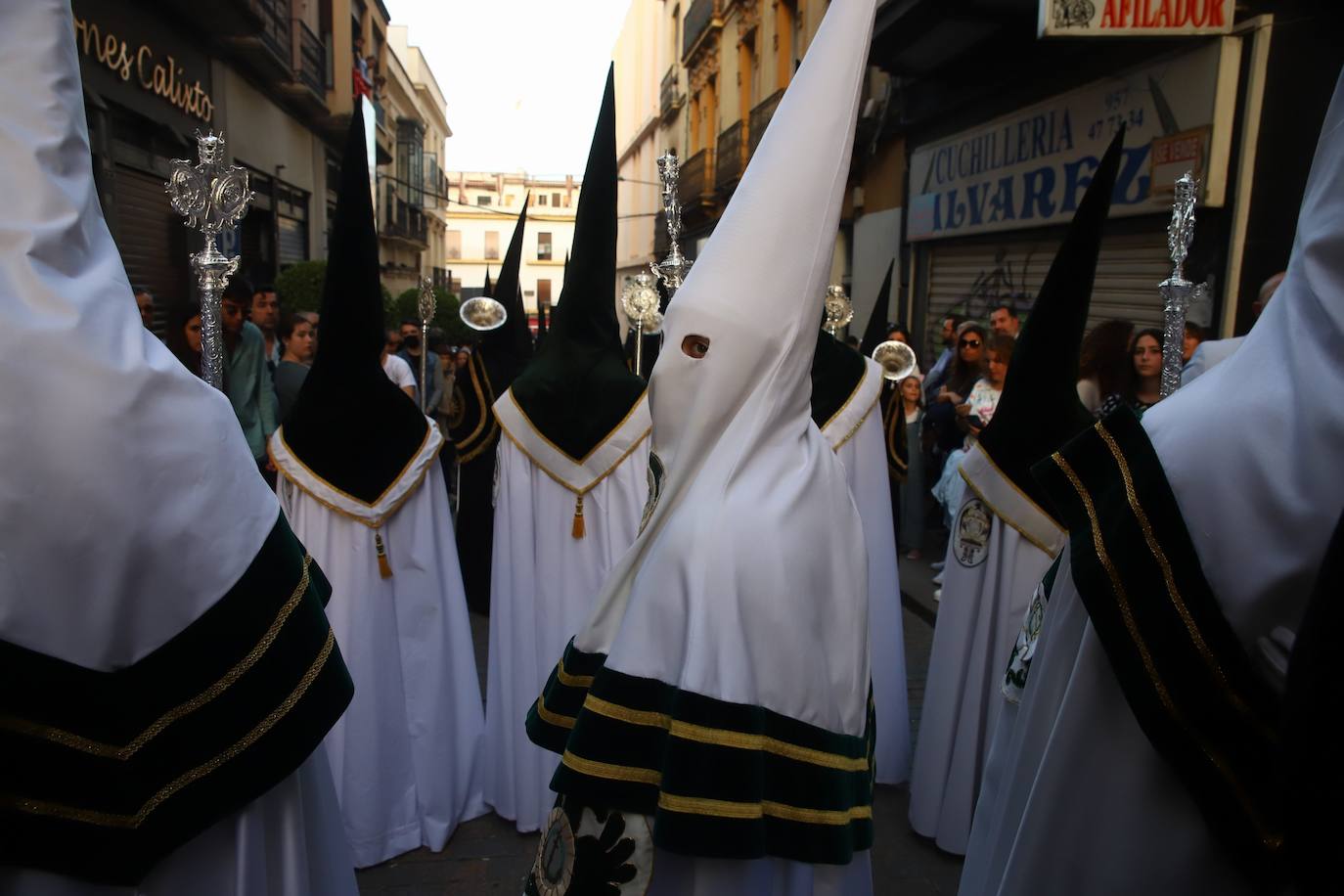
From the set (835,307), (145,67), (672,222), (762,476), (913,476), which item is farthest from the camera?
(145,67)

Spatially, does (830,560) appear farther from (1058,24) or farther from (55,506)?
(1058,24)

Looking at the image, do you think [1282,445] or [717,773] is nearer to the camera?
[1282,445]

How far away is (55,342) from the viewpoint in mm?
1272

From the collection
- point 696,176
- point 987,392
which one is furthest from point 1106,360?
point 696,176

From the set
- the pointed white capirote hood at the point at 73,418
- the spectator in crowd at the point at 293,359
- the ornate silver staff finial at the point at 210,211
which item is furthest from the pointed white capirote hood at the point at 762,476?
the spectator in crowd at the point at 293,359

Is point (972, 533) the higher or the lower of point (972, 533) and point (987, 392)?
the lower

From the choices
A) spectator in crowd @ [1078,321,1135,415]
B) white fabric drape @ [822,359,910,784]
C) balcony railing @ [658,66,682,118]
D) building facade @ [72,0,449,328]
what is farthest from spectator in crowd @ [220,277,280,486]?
balcony railing @ [658,66,682,118]

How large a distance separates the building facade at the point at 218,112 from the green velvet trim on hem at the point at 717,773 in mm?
4647

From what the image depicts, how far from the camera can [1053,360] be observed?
10.1 ft

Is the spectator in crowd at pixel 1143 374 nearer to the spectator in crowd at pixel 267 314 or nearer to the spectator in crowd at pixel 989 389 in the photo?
the spectator in crowd at pixel 989 389

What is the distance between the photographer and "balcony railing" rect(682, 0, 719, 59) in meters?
26.1

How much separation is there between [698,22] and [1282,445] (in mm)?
29997

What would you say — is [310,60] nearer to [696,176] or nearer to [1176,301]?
[696,176]

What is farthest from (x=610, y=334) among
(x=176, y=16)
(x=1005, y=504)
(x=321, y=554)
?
(x=176, y=16)
